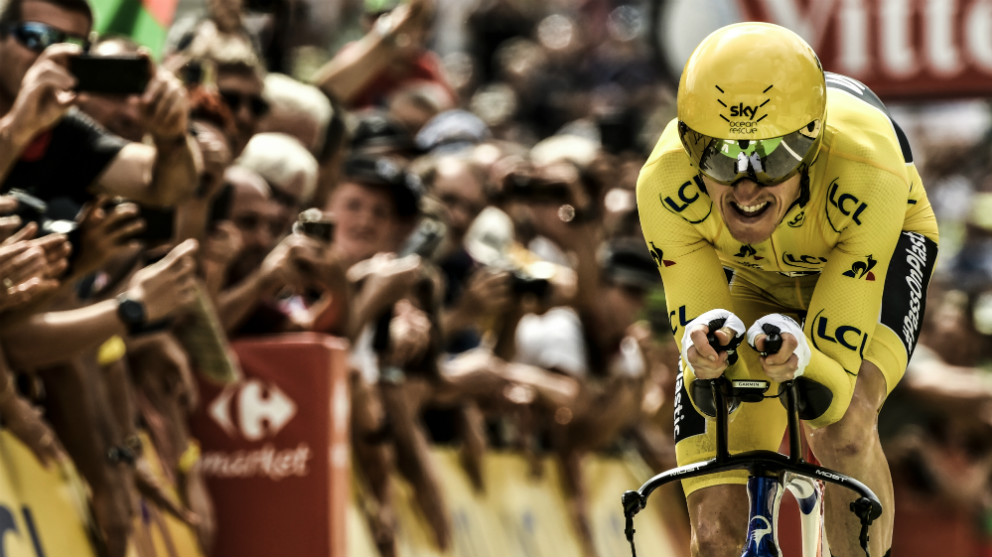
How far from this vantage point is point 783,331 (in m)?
4.51

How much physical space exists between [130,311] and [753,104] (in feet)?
8.33

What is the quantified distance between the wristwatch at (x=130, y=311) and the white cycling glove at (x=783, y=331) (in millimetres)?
2462

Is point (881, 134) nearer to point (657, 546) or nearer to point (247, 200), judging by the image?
point (247, 200)

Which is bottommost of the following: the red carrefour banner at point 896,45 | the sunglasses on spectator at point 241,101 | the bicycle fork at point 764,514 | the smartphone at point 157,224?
the red carrefour banner at point 896,45

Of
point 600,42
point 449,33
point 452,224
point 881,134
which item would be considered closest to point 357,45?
point 452,224

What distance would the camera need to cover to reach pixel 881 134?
5.25m

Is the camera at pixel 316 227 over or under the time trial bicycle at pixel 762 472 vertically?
under

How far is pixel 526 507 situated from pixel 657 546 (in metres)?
1.97

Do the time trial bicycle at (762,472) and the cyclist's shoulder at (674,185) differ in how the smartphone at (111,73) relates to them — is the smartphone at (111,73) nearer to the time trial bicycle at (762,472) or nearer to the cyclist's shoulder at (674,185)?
the cyclist's shoulder at (674,185)

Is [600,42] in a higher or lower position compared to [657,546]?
lower

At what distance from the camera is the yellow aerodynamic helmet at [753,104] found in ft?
15.3

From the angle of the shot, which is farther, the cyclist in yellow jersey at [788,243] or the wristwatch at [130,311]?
the wristwatch at [130,311]

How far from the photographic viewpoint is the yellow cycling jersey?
4.97 meters

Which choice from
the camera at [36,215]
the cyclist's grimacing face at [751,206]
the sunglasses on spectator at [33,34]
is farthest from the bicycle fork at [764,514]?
the sunglasses on spectator at [33,34]
